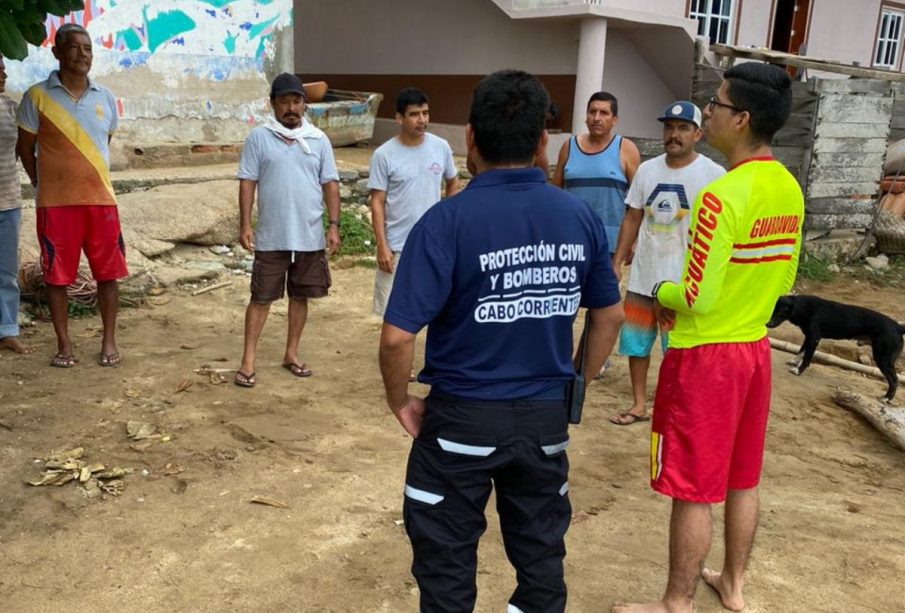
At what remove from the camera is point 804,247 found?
1034cm

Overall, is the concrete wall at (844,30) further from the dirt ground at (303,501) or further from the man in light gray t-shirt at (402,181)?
the man in light gray t-shirt at (402,181)

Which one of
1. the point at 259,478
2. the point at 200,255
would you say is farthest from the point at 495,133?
the point at 200,255

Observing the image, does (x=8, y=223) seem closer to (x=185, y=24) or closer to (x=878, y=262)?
(x=185, y=24)

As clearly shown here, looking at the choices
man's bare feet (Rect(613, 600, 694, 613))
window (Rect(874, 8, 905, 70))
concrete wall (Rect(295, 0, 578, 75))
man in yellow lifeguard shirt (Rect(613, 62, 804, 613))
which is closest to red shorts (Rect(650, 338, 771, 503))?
man in yellow lifeguard shirt (Rect(613, 62, 804, 613))

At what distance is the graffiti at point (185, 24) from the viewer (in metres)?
8.96

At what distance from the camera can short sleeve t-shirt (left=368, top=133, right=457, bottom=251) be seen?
16.8ft

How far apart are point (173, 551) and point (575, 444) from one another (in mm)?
2414

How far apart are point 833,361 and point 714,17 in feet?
28.0

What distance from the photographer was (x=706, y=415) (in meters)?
2.70

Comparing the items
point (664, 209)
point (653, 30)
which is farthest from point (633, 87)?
point (664, 209)

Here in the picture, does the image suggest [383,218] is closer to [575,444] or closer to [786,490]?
[575,444]

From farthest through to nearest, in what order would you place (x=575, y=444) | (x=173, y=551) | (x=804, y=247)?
1. (x=804, y=247)
2. (x=575, y=444)
3. (x=173, y=551)

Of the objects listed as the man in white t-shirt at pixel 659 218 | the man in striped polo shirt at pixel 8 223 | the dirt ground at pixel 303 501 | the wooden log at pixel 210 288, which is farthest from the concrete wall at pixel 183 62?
the man in white t-shirt at pixel 659 218

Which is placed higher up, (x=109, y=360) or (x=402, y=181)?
(x=402, y=181)
